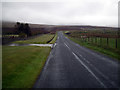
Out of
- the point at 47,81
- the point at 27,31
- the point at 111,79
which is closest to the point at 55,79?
the point at 47,81

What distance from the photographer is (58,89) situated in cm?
634

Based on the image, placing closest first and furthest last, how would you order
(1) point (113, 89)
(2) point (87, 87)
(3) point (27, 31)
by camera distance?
(1) point (113, 89)
(2) point (87, 87)
(3) point (27, 31)

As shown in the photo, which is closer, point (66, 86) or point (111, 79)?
point (66, 86)

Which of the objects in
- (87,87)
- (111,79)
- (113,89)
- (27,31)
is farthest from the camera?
(27,31)

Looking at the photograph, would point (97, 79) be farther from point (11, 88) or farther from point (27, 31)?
point (27, 31)

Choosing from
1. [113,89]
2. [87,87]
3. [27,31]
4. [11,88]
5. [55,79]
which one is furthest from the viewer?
[27,31]

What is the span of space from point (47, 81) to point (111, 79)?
4.17 meters

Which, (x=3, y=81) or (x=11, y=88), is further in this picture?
(x=3, y=81)

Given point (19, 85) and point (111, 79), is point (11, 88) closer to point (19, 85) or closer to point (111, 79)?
point (19, 85)

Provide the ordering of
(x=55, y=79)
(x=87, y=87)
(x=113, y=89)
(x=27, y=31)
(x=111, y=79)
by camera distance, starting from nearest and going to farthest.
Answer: (x=113, y=89) < (x=87, y=87) < (x=111, y=79) < (x=55, y=79) < (x=27, y=31)

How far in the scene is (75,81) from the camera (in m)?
7.28

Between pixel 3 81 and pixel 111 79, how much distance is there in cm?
737

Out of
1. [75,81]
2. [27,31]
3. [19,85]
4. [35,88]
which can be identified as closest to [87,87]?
[75,81]

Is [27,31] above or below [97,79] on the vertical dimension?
above
